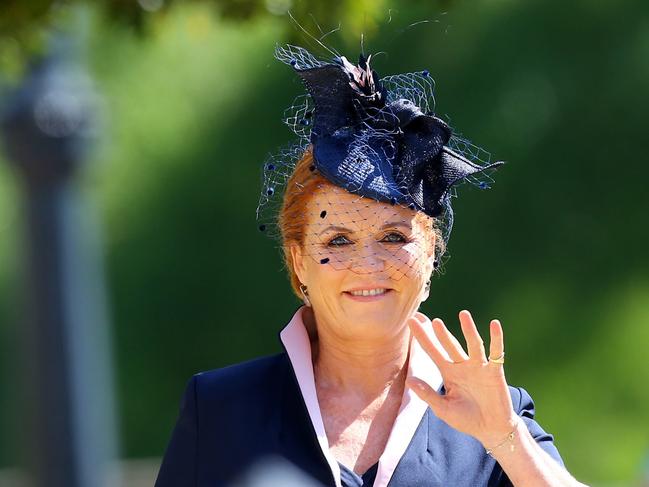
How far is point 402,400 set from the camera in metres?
3.16

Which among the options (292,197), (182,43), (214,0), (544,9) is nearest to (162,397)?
(182,43)

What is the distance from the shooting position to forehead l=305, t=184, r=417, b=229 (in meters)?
3.12

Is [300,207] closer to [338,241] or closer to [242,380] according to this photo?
[338,241]

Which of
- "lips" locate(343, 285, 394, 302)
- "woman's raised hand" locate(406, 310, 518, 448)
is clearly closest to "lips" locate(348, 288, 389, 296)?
"lips" locate(343, 285, 394, 302)

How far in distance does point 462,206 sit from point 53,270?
4784mm

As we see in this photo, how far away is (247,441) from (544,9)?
20.1 ft

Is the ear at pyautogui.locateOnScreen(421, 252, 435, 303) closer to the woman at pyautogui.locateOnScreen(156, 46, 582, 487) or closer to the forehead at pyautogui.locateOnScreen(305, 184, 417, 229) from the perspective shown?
the woman at pyautogui.locateOnScreen(156, 46, 582, 487)

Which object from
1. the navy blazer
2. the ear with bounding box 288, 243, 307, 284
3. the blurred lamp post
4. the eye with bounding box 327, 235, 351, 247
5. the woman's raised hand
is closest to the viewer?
the woman's raised hand

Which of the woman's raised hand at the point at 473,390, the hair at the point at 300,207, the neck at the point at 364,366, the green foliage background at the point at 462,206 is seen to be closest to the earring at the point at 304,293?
the hair at the point at 300,207

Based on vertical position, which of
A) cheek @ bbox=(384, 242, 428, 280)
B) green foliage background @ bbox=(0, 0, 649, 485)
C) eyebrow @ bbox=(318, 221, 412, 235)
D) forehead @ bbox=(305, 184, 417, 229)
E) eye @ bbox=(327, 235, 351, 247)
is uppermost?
forehead @ bbox=(305, 184, 417, 229)

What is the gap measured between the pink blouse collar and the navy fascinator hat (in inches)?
11.1

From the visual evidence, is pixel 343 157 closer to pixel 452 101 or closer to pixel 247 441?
pixel 247 441

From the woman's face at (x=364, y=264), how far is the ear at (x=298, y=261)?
0.06 meters

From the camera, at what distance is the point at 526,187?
8.69 metres
